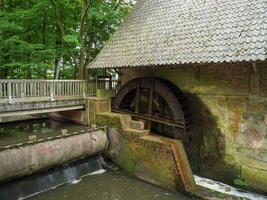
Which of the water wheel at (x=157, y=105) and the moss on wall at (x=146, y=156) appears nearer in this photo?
the moss on wall at (x=146, y=156)

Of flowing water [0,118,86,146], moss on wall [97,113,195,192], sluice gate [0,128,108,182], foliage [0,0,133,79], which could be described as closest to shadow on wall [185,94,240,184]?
moss on wall [97,113,195,192]

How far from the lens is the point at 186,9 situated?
8766 millimetres

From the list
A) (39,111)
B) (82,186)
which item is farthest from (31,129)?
(82,186)

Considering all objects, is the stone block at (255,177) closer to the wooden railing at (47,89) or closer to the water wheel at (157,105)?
the water wheel at (157,105)

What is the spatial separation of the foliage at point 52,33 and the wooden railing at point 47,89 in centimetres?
152

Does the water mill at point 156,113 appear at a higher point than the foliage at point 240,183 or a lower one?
higher

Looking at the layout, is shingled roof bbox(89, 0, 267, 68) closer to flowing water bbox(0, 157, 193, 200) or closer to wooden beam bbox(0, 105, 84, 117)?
wooden beam bbox(0, 105, 84, 117)

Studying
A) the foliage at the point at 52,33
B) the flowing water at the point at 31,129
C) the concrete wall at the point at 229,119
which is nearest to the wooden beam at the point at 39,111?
the flowing water at the point at 31,129

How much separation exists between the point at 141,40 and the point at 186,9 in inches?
70.8

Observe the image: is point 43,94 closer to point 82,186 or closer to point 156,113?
point 82,186

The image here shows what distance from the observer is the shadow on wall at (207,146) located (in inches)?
283

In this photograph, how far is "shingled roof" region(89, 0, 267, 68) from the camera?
247 inches

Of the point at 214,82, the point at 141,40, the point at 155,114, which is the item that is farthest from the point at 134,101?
the point at 214,82

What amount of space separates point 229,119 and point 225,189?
5.94 ft
